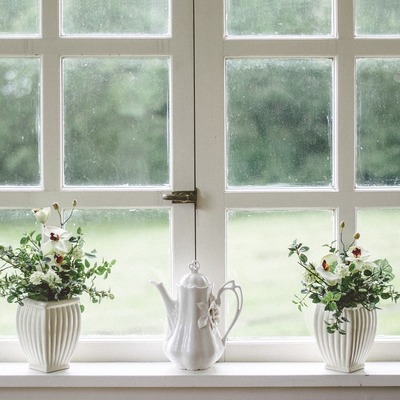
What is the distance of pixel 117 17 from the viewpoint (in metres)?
2.19

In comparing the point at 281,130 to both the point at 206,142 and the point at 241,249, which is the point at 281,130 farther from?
the point at 241,249

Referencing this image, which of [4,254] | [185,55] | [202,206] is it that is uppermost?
[185,55]

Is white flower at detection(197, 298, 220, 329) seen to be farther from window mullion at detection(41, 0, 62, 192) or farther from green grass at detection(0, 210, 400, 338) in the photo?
window mullion at detection(41, 0, 62, 192)

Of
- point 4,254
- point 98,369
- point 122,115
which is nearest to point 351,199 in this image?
point 122,115

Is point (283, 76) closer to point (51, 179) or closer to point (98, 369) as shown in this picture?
point (51, 179)

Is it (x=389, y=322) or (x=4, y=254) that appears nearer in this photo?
(x=4, y=254)

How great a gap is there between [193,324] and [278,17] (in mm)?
998

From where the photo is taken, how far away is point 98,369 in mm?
2068

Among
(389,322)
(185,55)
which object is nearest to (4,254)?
(185,55)

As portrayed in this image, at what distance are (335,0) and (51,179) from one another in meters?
1.06

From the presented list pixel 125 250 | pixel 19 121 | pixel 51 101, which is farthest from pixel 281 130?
pixel 19 121

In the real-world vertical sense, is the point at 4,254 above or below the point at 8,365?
above

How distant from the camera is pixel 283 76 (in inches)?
86.1

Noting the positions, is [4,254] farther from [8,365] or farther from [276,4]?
[276,4]
